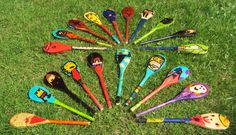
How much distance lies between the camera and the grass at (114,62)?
2.74m

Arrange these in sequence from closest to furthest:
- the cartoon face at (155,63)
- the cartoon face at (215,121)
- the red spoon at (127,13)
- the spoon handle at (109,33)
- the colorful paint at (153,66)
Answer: the cartoon face at (215,121), the colorful paint at (153,66), the cartoon face at (155,63), the spoon handle at (109,33), the red spoon at (127,13)

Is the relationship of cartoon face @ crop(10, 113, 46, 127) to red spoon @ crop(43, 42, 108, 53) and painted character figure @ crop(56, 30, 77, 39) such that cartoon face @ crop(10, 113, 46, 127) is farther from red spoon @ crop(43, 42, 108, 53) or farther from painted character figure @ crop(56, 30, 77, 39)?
painted character figure @ crop(56, 30, 77, 39)

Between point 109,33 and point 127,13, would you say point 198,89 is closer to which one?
point 109,33

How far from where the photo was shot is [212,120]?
8.75ft

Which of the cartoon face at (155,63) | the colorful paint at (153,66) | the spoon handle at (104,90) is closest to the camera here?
the spoon handle at (104,90)

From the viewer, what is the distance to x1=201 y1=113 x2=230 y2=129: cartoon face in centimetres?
263

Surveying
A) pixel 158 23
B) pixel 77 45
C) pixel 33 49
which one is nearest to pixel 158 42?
pixel 158 23

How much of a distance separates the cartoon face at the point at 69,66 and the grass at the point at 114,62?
8 cm

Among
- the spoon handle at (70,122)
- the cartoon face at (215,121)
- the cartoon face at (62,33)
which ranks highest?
the cartoon face at (62,33)

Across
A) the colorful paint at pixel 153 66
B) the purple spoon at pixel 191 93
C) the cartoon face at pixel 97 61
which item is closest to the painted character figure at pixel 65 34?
the cartoon face at pixel 97 61

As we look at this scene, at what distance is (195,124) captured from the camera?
8.76 ft

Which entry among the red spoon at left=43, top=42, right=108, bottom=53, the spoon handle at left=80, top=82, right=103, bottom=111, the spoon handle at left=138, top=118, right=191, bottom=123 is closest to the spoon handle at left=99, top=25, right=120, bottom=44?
the red spoon at left=43, top=42, right=108, bottom=53

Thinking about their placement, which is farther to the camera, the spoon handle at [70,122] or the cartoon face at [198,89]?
the cartoon face at [198,89]

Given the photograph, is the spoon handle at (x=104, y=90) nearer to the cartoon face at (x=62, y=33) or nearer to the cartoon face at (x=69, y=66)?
the cartoon face at (x=69, y=66)
